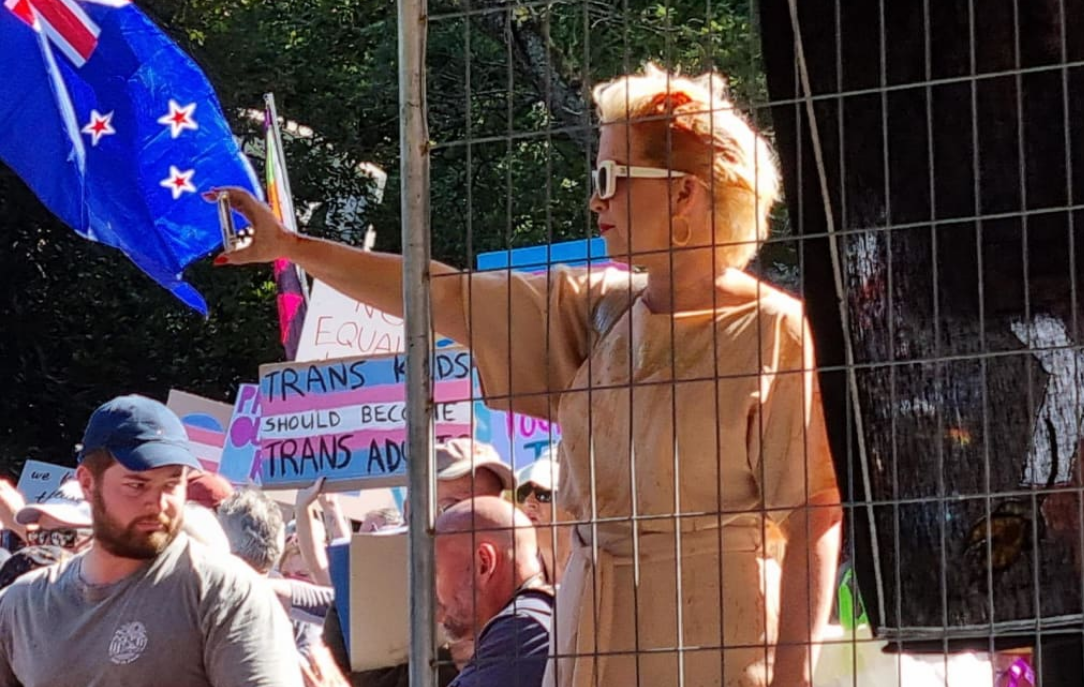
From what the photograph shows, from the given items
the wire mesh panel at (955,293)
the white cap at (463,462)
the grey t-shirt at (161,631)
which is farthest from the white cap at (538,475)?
the wire mesh panel at (955,293)

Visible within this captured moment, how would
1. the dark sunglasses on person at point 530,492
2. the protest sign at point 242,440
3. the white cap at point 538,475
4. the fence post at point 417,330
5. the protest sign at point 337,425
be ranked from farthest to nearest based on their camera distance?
the protest sign at point 242,440, the protest sign at point 337,425, the white cap at point 538,475, the dark sunglasses on person at point 530,492, the fence post at point 417,330

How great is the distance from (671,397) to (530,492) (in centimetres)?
249

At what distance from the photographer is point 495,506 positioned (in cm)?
438

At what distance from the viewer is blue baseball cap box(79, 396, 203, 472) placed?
15.2 ft

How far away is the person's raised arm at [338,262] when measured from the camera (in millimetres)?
3572

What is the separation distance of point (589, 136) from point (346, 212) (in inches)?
658

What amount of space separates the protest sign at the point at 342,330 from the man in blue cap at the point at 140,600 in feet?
16.6

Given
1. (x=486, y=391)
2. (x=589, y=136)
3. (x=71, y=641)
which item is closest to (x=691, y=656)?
(x=486, y=391)

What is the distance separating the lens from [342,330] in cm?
990

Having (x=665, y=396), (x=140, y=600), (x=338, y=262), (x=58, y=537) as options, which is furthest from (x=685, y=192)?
(x=58, y=537)

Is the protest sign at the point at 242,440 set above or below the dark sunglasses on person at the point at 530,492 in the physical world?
above

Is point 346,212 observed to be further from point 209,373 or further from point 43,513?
point 43,513

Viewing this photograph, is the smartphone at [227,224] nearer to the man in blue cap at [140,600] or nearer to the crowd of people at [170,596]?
the crowd of people at [170,596]

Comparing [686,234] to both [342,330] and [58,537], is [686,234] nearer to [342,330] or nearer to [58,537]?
[58,537]
